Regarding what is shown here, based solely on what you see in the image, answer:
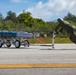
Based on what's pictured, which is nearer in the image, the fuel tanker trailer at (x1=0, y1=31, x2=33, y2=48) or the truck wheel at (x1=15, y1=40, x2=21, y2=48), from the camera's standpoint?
the truck wheel at (x1=15, y1=40, x2=21, y2=48)

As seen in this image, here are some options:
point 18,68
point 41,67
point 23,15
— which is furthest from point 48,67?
point 23,15

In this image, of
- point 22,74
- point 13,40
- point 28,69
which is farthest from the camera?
point 13,40

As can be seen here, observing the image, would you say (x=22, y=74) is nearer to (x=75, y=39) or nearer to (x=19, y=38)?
(x=75, y=39)

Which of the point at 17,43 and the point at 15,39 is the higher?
the point at 15,39

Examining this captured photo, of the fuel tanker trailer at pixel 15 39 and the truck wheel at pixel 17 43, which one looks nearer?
the truck wheel at pixel 17 43

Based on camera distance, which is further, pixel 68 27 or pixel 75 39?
pixel 68 27

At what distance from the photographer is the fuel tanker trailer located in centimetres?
2681

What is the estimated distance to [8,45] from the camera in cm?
2755

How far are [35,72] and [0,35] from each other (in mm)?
18635

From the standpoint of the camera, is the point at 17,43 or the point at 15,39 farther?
the point at 15,39

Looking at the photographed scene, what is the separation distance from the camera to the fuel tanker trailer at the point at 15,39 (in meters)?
26.8

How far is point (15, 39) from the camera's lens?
27.5m

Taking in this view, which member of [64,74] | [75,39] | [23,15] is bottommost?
[64,74]

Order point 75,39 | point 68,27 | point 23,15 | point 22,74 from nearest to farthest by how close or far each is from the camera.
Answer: point 22,74
point 75,39
point 68,27
point 23,15
